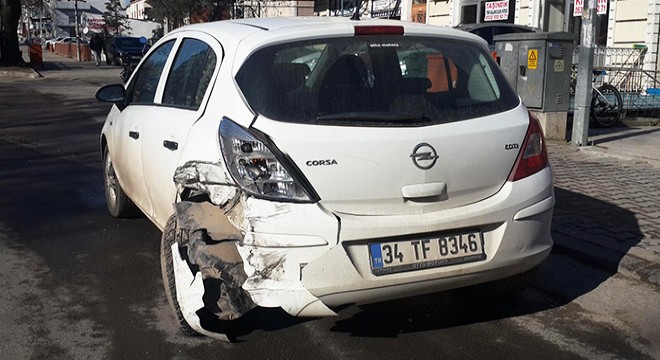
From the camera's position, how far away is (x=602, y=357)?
4094 millimetres

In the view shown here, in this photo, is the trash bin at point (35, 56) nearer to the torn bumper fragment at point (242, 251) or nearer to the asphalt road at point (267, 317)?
the asphalt road at point (267, 317)

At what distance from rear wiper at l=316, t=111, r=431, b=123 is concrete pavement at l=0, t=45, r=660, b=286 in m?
2.45

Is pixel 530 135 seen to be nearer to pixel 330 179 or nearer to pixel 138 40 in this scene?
pixel 330 179

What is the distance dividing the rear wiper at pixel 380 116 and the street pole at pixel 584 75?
23.1 ft

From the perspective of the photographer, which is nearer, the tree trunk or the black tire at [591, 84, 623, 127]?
the black tire at [591, 84, 623, 127]

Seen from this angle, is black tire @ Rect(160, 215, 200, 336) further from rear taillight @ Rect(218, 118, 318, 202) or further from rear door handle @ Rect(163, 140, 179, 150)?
rear taillight @ Rect(218, 118, 318, 202)

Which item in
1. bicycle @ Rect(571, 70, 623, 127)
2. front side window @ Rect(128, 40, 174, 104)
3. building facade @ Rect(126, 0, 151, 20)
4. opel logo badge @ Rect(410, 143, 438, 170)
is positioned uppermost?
building facade @ Rect(126, 0, 151, 20)

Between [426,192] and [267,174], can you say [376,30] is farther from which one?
[267,174]

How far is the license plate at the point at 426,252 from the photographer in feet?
12.4

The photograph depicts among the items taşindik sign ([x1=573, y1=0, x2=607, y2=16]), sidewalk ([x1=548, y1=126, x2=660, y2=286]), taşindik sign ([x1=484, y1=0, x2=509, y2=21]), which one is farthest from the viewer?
taşindik sign ([x1=484, y1=0, x2=509, y2=21])

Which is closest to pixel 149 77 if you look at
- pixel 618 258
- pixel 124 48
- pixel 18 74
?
pixel 618 258

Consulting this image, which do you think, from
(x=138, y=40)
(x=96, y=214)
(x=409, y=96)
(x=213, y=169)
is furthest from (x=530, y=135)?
(x=138, y=40)

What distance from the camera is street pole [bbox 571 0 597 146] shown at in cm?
1020

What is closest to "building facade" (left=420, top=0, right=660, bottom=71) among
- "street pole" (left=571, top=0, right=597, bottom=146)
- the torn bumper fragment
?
"street pole" (left=571, top=0, right=597, bottom=146)
